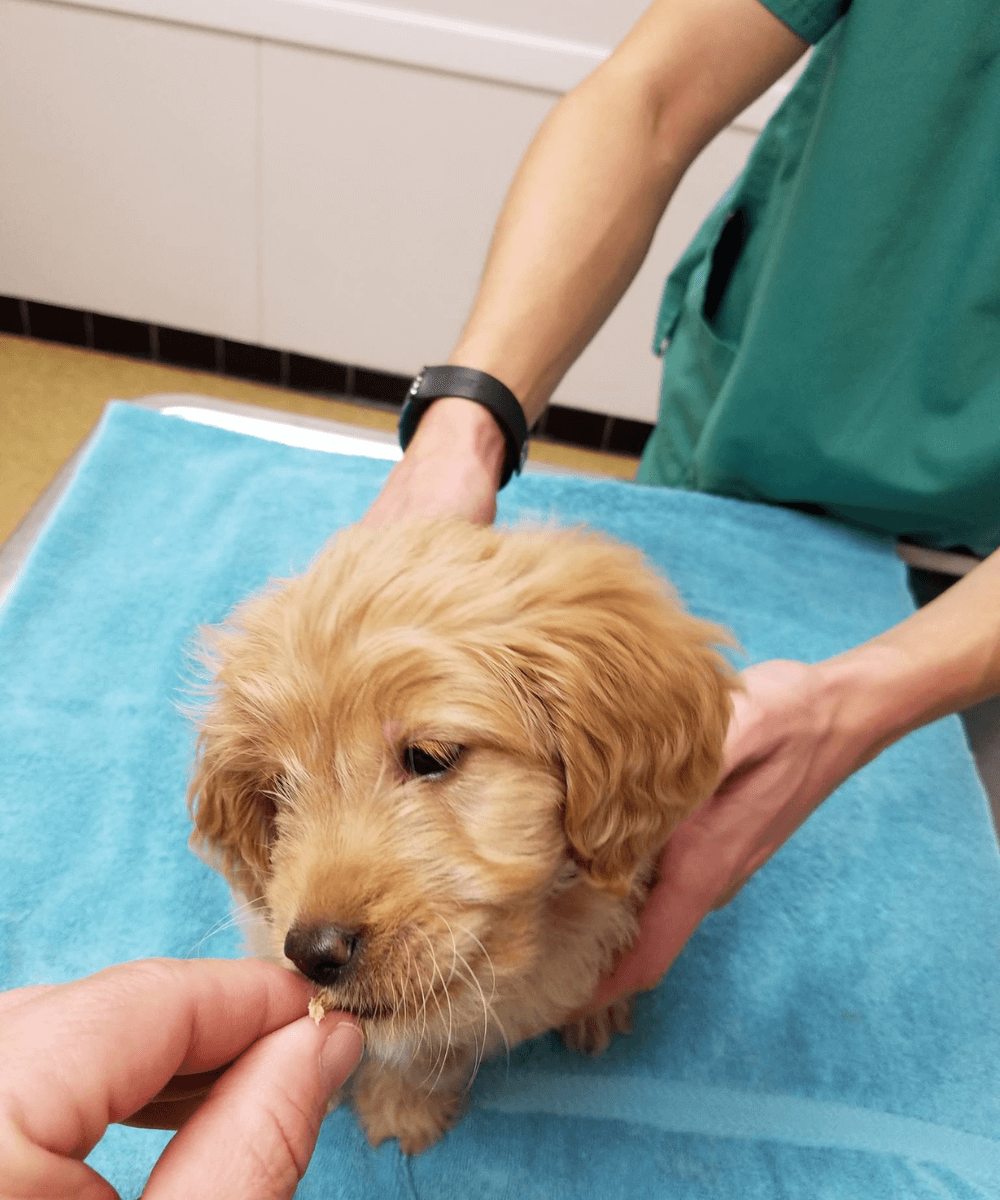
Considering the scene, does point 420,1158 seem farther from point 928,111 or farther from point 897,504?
point 928,111

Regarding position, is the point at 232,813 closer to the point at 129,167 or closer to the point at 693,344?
the point at 693,344

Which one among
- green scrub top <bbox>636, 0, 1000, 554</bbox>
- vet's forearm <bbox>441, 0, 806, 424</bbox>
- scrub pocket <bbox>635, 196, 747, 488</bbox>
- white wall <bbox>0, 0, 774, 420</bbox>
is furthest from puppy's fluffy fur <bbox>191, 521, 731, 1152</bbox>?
white wall <bbox>0, 0, 774, 420</bbox>

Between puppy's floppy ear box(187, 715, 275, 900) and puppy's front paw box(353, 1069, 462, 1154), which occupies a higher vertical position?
puppy's floppy ear box(187, 715, 275, 900)

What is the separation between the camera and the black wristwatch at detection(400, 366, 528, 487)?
119cm

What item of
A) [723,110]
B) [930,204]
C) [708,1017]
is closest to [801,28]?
[723,110]

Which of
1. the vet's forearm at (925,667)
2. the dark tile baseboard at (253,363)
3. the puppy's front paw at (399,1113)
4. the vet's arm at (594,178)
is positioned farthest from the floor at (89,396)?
the puppy's front paw at (399,1113)

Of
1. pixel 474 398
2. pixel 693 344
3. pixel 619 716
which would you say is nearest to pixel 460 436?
pixel 474 398

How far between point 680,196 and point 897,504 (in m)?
1.56

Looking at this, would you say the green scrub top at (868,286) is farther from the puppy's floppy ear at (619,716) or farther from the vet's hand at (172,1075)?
the vet's hand at (172,1075)

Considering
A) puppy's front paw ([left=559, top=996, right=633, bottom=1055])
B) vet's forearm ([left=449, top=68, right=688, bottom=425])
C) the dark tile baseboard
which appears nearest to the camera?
puppy's front paw ([left=559, top=996, right=633, bottom=1055])

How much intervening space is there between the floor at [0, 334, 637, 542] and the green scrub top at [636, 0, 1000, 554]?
1745 millimetres

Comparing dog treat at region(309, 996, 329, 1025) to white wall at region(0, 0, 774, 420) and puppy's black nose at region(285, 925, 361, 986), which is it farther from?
white wall at region(0, 0, 774, 420)

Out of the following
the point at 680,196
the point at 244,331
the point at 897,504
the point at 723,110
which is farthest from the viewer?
the point at 244,331

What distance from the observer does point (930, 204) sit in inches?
48.5
